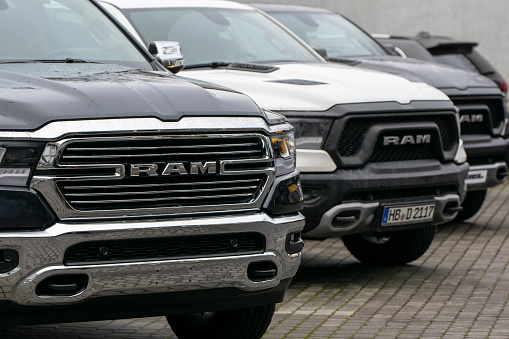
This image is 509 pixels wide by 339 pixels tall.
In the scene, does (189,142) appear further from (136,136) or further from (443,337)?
(443,337)

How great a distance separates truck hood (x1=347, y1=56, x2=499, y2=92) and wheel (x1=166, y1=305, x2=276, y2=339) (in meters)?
4.17

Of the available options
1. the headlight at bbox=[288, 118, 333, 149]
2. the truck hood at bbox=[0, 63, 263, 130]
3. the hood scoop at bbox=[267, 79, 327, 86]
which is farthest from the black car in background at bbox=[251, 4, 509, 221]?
the truck hood at bbox=[0, 63, 263, 130]

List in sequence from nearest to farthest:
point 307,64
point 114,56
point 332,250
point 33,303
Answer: point 33,303
point 114,56
point 307,64
point 332,250

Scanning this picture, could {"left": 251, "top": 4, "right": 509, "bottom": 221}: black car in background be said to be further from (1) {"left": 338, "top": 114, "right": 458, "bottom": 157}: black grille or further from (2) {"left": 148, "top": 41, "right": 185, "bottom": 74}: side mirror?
(2) {"left": 148, "top": 41, "right": 185, "bottom": 74}: side mirror

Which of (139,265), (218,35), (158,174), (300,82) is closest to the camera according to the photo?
(139,265)

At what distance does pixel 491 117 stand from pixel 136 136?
6516mm

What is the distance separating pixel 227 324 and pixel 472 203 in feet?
20.1

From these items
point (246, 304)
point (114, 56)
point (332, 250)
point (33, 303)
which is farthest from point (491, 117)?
point (33, 303)

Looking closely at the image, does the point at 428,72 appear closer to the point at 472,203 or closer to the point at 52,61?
the point at 472,203

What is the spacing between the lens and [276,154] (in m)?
5.39

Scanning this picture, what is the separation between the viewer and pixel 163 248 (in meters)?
4.87

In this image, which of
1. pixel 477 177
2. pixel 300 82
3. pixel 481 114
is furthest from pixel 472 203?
pixel 300 82

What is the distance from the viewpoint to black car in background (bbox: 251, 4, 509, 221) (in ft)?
33.6

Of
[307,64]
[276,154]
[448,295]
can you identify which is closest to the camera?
[276,154]
